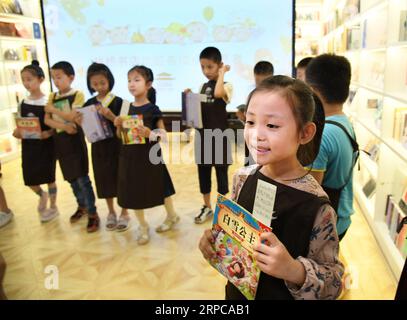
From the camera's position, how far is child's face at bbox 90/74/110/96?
2.51 m

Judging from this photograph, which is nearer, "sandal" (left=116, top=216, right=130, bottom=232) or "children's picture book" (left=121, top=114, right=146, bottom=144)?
"children's picture book" (left=121, top=114, right=146, bottom=144)

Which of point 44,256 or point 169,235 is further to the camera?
point 169,235

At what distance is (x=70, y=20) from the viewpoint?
4848mm

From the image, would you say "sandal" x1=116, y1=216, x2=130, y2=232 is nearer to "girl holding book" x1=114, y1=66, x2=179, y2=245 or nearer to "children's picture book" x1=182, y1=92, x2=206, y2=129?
"girl holding book" x1=114, y1=66, x2=179, y2=245

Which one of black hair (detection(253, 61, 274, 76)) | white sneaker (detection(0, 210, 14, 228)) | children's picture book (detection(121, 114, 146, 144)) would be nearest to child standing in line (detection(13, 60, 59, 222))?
white sneaker (detection(0, 210, 14, 228))

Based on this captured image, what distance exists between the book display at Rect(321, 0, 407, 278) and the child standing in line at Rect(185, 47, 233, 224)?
1089mm

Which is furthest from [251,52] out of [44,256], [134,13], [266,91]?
[266,91]

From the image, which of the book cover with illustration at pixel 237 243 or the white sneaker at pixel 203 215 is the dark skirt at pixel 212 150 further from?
the book cover with illustration at pixel 237 243

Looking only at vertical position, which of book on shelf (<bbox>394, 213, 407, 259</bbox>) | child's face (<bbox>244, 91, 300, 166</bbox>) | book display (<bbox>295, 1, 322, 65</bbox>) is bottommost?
book on shelf (<bbox>394, 213, 407, 259</bbox>)

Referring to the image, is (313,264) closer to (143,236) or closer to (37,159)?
(143,236)

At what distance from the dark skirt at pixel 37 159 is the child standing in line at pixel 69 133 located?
103mm

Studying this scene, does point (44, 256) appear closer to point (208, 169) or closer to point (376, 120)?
point (208, 169)

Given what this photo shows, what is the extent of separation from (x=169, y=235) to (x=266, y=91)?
2.12m

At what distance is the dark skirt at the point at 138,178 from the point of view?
2.44 metres
